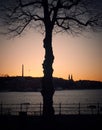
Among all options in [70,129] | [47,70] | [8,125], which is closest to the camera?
[70,129]

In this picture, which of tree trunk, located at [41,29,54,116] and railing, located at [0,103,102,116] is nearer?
tree trunk, located at [41,29,54,116]

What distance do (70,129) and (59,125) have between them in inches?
77.5

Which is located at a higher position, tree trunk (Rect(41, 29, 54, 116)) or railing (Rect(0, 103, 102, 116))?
tree trunk (Rect(41, 29, 54, 116))

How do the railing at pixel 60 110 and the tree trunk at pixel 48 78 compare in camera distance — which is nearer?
the tree trunk at pixel 48 78

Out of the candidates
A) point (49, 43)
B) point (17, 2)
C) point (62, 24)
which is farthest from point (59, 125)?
point (17, 2)

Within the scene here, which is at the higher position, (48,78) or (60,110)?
(48,78)

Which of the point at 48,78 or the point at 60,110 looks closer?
the point at 48,78

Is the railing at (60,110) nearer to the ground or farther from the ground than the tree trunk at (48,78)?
nearer to the ground

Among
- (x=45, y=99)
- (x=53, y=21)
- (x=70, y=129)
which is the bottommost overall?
(x=70, y=129)

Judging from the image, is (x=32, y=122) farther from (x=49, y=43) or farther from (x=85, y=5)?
(x=85, y=5)

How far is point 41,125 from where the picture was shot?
21781mm

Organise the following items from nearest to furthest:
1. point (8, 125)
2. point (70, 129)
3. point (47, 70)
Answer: point (70, 129) → point (8, 125) → point (47, 70)

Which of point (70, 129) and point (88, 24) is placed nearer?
point (70, 129)

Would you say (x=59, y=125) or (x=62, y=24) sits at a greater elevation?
(x=62, y=24)
